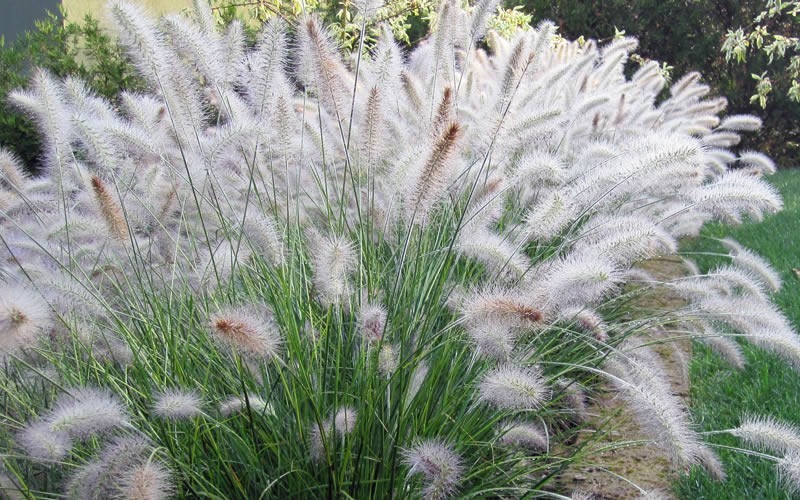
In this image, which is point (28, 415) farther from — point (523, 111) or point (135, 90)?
point (135, 90)

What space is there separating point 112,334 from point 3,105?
378 cm

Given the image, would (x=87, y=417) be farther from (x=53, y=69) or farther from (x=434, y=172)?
(x=53, y=69)

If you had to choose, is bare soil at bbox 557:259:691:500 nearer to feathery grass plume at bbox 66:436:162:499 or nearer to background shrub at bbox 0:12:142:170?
feathery grass plume at bbox 66:436:162:499

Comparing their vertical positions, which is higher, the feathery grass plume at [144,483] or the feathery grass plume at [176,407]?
the feathery grass plume at [176,407]

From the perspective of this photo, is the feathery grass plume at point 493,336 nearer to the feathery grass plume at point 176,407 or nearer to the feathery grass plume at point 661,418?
the feathery grass plume at point 661,418

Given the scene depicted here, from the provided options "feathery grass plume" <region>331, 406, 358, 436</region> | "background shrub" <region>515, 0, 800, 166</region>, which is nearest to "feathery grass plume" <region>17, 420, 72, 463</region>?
"feathery grass plume" <region>331, 406, 358, 436</region>

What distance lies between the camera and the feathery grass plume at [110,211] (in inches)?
76.4

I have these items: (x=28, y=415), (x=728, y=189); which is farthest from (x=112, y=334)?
(x=728, y=189)

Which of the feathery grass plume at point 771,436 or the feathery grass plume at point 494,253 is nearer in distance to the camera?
the feathery grass plume at point 771,436

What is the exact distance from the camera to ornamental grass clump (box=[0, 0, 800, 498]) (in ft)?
5.92

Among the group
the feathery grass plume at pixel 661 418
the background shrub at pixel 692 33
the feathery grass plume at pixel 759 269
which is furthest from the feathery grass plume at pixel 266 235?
the background shrub at pixel 692 33

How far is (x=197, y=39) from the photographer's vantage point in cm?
259

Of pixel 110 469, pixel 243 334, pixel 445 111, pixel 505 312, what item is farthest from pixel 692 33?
→ pixel 110 469

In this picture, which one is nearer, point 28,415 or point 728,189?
point 28,415
